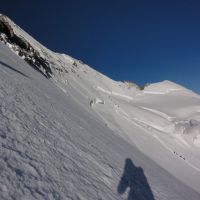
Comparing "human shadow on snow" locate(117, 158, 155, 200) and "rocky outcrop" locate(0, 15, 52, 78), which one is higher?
"rocky outcrop" locate(0, 15, 52, 78)

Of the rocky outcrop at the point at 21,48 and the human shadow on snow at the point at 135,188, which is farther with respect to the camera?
the rocky outcrop at the point at 21,48

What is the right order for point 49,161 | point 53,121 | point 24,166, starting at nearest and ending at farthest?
point 24,166, point 49,161, point 53,121

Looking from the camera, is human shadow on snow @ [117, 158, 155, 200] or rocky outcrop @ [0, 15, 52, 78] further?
rocky outcrop @ [0, 15, 52, 78]

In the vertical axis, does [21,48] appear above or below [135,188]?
above

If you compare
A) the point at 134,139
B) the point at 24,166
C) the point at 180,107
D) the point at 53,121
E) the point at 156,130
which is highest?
the point at 180,107

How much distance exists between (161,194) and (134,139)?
14.2m

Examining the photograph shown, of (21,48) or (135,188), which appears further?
(21,48)

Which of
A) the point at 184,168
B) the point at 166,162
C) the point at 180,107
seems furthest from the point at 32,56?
the point at 180,107

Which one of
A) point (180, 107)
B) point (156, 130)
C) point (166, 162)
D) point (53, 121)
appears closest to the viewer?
point (53, 121)

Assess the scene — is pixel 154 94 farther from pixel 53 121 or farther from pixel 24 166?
pixel 24 166

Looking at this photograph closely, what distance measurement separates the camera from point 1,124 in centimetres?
447

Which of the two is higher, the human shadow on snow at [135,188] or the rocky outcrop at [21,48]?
the rocky outcrop at [21,48]

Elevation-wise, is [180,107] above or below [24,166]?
above

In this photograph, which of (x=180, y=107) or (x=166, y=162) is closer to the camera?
(x=166, y=162)
